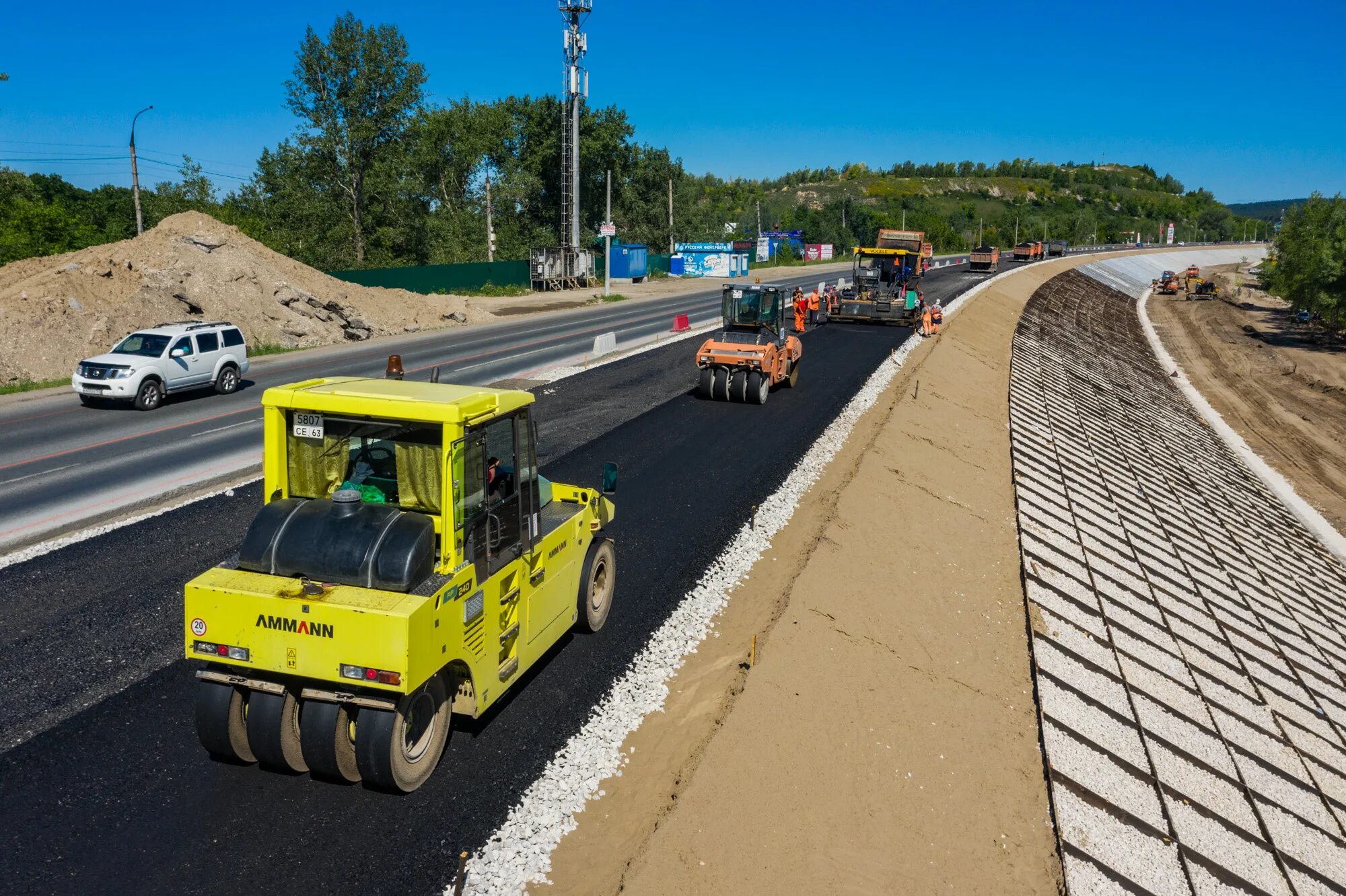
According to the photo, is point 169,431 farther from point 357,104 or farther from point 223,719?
point 357,104

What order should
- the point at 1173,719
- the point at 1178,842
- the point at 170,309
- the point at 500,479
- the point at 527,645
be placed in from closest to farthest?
the point at 500,479 → the point at 527,645 → the point at 1178,842 → the point at 1173,719 → the point at 170,309

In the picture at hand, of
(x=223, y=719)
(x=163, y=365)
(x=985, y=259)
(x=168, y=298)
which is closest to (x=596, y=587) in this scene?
(x=223, y=719)

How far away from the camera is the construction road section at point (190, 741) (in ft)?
20.5

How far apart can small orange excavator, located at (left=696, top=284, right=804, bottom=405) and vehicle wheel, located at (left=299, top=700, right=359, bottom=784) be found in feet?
52.7

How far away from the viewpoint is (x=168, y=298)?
31.6 metres

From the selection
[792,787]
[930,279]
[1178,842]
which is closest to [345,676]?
[792,787]

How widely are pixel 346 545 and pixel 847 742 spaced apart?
494 cm

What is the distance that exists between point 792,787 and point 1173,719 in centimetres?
703

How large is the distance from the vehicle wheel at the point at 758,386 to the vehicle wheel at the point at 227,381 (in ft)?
49.4

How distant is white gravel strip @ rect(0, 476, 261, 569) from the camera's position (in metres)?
11.9

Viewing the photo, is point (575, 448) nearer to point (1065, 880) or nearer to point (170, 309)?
point (1065, 880)

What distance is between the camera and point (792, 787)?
24.8ft

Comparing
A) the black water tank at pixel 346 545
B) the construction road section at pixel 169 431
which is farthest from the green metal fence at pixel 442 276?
the black water tank at pixel 346 545

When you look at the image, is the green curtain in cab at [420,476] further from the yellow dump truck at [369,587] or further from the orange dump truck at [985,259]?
the orange dump truck at [985,259]
